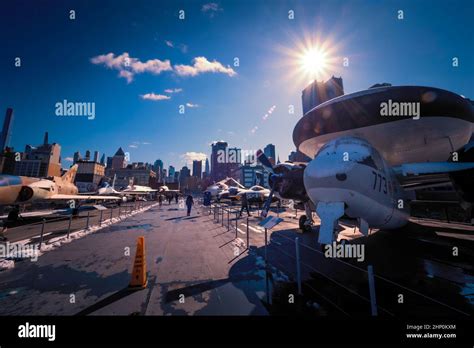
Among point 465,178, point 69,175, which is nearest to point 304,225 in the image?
point 465,178

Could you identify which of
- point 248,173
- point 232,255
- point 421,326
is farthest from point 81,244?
point 248,173

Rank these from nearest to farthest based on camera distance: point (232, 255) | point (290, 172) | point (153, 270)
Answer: point (153, 270) → point (232, 255) → point (290, 172)

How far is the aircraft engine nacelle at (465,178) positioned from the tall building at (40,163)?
122637 millimetres

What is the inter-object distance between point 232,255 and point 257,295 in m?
3.32

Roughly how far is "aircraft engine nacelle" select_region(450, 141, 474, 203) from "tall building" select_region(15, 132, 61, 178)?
402ft

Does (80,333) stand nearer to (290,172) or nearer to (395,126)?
(290,172)

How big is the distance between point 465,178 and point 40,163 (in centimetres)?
14114

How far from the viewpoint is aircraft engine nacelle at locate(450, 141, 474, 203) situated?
8.22 metres

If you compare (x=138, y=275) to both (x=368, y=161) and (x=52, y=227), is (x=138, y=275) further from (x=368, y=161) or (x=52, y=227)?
(x=52, y=227)

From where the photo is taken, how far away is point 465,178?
8281 mm

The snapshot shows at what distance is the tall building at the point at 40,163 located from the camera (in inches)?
3497

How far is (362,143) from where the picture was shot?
7234mm

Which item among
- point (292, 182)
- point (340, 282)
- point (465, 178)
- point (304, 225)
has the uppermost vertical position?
point (465, 178)

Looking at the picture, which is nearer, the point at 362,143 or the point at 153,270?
the point at 153,270
